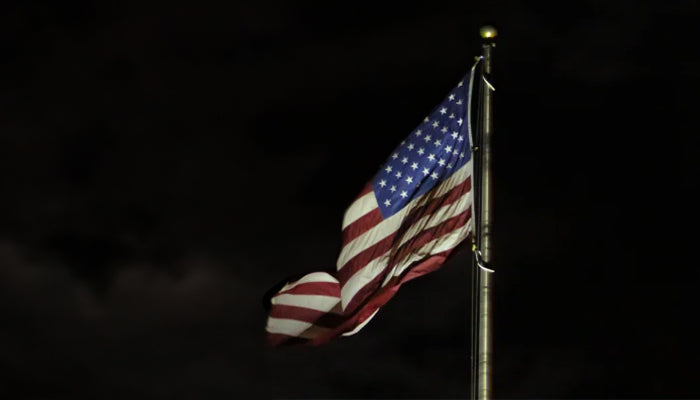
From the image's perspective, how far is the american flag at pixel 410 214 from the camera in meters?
19.8

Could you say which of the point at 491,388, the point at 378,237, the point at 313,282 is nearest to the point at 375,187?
the point at 378,237

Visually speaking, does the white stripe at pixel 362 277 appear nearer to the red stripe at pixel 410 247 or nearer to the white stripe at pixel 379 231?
the red stripe at pixel 410 247

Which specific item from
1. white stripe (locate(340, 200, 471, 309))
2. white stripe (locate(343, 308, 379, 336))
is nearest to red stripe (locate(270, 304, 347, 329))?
white stripe (locate(343, 308, 379, 336))

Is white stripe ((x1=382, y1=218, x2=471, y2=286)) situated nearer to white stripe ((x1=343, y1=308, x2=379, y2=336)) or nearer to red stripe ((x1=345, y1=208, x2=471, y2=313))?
red stripe ((x1=345, y1=208, x2=471, y2=313))

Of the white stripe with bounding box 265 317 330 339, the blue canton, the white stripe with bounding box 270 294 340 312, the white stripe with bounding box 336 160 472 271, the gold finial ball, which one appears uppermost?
the gold finial ball

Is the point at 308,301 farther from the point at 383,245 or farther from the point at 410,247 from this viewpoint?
the point at 410,247

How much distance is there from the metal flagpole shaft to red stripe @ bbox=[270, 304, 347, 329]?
4.12 meters

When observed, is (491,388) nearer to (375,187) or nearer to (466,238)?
(466,238)

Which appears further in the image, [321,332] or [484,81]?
[321,332]

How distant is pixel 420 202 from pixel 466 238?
1.44 meters

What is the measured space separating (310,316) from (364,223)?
2.42m

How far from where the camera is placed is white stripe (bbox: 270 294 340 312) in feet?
73.3

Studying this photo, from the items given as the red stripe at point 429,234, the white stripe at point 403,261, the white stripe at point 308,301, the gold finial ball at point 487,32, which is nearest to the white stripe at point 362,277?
the white stripe at point 403,261

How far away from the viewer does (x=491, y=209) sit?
1897cm
